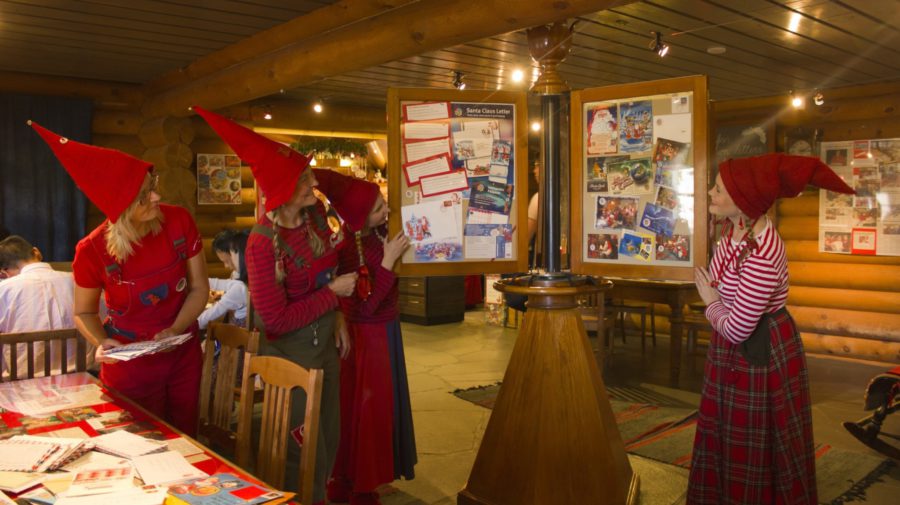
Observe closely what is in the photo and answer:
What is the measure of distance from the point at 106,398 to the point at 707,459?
97.6 inches

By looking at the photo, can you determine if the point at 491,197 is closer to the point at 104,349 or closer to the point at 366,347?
the point at 366,347

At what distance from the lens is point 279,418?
2.17 meters

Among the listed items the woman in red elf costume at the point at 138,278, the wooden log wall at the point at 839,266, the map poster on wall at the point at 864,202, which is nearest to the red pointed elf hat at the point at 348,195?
the woman in red elf costume at the point at 138,278

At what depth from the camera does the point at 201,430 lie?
2.83 meters

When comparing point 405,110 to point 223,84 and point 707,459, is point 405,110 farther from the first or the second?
point 223,84

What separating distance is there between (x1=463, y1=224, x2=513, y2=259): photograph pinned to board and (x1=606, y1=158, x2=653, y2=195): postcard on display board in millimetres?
510

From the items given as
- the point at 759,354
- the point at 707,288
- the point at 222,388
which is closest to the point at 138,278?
the point at 222,388

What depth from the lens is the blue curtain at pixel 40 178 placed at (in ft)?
21.3

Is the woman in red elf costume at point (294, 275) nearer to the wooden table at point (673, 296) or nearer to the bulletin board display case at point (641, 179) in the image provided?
the bulletin board display case at point (641, 179)

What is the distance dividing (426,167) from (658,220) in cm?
105

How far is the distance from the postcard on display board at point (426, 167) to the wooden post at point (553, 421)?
1.98 feet

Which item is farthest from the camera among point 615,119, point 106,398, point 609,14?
point 609,14

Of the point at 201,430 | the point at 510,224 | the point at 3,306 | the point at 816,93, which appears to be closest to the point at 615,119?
the point at 510,224

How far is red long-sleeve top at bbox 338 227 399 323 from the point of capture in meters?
3.21
